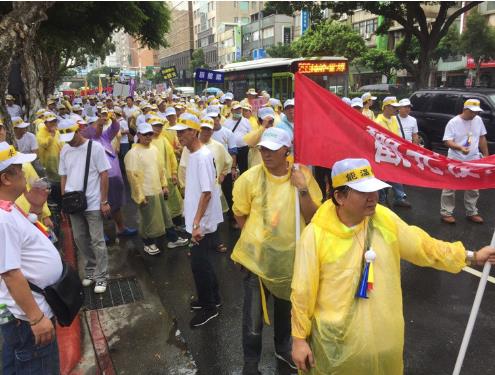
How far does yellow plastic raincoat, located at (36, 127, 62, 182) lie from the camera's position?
23.3ft

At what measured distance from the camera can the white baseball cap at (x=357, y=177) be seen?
2.11m

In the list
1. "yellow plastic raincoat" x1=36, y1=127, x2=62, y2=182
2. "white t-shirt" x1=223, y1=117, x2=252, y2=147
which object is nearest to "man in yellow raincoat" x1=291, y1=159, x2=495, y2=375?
"white t-shirt" x1=223, y1=117, x2=252, y2=147

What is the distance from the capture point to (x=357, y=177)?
2.13 metres

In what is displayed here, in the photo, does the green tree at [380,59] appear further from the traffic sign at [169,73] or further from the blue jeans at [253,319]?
the blue jeans at [253,319]

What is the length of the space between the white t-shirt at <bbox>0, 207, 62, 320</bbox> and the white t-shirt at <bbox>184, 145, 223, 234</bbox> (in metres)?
1.60

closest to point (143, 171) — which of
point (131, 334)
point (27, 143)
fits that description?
point (131, 334)

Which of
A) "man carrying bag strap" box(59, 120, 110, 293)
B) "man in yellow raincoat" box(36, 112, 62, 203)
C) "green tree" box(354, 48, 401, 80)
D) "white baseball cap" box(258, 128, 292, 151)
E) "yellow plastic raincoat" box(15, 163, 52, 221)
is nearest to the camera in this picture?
"white baseball cap" box(258, 128, 292, 151)

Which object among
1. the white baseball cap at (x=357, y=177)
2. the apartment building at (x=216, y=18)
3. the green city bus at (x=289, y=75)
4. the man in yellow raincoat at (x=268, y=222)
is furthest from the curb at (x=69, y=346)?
the apartment building at (x=216, y=18)

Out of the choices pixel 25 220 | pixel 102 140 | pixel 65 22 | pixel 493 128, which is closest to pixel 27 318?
pixel 25 220

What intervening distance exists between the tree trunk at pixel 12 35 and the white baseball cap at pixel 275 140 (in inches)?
214

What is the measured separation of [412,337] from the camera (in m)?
3.90

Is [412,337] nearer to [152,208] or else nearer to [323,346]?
[323,346]

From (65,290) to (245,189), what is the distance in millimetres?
1380

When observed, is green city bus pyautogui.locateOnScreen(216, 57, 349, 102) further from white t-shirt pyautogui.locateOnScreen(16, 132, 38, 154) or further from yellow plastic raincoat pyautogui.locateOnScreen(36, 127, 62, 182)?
white t-shirt pyautogui.locateOnScreen(16, 132, 38, 154)
